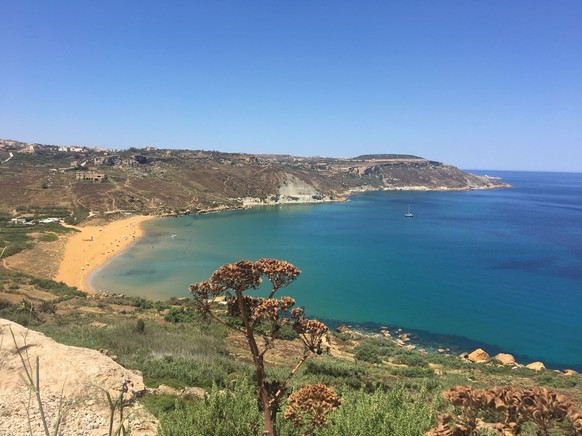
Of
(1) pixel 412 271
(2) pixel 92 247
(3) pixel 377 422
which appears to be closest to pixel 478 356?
(1) pixel 412 271

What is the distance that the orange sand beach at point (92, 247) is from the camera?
134 feet

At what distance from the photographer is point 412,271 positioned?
4841cm

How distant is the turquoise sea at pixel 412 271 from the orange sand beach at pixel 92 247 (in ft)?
5.31

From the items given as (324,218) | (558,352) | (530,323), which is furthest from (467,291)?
(324,218)

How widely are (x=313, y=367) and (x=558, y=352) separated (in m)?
23.6

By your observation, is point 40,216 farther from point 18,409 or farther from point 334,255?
point 18,409

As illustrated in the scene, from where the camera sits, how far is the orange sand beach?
134ft

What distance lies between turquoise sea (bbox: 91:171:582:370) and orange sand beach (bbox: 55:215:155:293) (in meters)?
1.62

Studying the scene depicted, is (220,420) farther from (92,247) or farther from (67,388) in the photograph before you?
(92,247)

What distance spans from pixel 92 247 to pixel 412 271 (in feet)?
143

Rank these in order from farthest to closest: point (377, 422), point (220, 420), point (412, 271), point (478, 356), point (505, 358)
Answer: point (412, 271), point (505, 358), point (478, 356), point (220, 420), point (377, 422)

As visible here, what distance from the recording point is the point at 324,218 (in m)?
95.4

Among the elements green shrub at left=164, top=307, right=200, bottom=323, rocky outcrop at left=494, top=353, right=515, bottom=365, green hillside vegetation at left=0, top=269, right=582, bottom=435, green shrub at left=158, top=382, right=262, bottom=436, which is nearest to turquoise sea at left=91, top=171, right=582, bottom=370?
rocky outcrop at left=494, top=353, right=515, bottom=365

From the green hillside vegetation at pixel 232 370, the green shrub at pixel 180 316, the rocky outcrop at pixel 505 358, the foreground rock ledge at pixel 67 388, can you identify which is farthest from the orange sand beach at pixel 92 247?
the rocky outcrop at pixel 505 358
